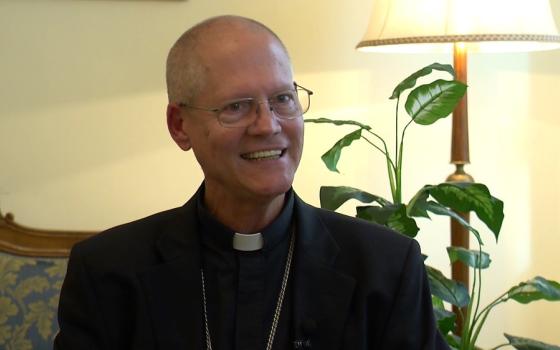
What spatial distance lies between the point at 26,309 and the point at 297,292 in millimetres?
1135

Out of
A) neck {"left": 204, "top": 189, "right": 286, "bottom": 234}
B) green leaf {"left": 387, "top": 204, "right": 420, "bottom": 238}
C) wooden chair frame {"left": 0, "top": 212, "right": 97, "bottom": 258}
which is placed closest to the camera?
neck {"left": 204, "top": 189, "right": 286, "bottom": 234}

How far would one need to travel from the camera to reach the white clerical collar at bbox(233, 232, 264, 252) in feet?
4.36

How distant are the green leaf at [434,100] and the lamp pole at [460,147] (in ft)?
0.93

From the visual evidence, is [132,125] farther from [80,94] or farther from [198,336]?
[198,336]

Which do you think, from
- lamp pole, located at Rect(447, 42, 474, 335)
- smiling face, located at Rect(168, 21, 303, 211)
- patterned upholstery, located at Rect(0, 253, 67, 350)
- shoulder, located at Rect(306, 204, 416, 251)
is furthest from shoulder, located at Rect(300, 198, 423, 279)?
patterned upholstery, located at Rect(0, 253, 67, 350)

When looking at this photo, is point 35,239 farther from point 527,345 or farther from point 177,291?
point 527,345

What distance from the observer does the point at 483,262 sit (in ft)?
6.34

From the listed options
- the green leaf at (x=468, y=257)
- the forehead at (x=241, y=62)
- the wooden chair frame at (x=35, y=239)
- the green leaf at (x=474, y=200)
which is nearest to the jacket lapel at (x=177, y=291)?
the forehead at (x=241, y=62)

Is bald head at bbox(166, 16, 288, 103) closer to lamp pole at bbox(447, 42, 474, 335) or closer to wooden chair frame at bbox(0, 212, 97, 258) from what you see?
lamp pole at bbox(447, 42, 474, 335)

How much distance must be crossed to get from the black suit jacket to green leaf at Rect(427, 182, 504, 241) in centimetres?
49

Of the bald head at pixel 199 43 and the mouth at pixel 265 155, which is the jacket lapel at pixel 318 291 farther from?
the bald head at pixel 199 43

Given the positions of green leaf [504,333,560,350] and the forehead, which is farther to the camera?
green leaf [504,333,560,350]

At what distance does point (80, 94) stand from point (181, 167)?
36 centimetres

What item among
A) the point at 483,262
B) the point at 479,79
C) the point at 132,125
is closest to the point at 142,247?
the point at 483,262
